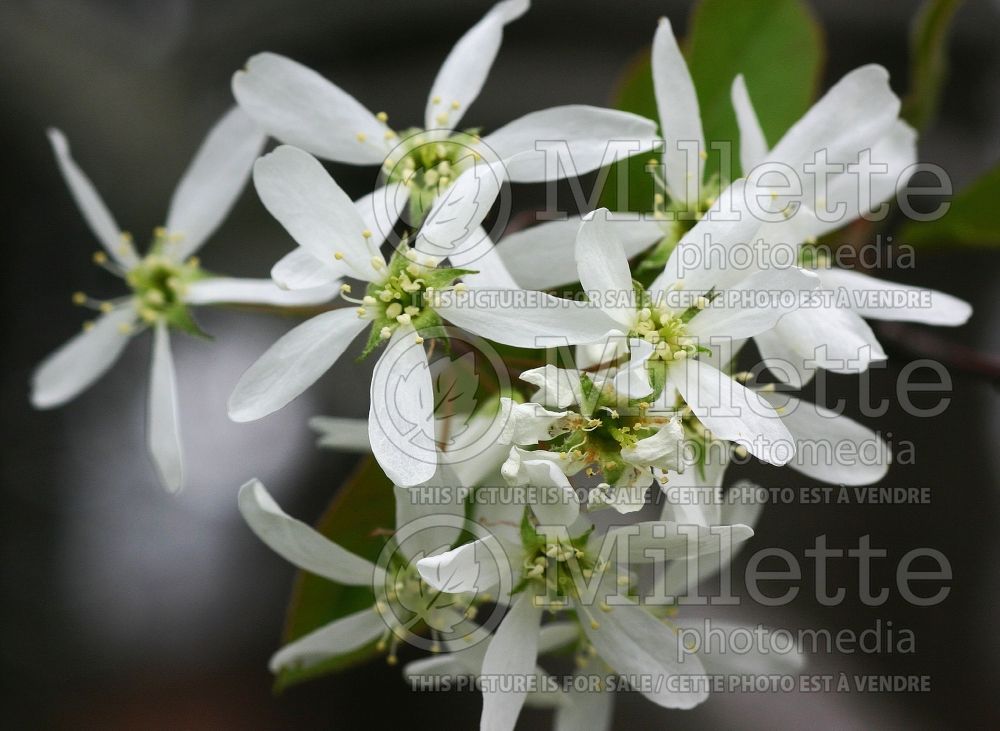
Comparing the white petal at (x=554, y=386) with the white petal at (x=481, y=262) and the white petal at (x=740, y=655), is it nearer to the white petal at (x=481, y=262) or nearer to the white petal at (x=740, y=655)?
the white petal at (x=481, y=262)

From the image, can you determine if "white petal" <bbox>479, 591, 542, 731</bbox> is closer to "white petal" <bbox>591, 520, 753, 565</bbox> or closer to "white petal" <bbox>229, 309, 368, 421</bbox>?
"white petal" <bbox>591, 520, 753, 565</bbox>

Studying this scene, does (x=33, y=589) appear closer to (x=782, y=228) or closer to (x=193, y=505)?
(x=193, y=505)

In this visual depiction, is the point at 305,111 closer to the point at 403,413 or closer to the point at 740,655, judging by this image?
the point at 403,413

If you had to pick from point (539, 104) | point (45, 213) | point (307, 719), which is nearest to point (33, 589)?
point (307, 719)

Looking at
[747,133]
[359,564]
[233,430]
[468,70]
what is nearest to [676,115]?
[747,133]

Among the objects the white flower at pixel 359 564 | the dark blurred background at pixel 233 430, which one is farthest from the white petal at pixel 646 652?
the dark blurred background at pixel 233 430

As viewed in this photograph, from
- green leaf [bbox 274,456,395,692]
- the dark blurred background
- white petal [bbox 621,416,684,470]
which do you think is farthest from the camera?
the dark blurred background

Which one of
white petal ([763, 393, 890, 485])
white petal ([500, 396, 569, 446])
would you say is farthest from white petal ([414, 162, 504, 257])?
white petal ([763, 393, 890, 485])
